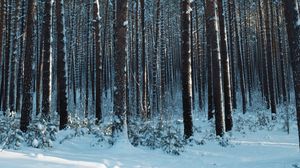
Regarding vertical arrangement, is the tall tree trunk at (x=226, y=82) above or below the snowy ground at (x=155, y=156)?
above

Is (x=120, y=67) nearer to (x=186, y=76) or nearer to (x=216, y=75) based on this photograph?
(x=186, y=76)

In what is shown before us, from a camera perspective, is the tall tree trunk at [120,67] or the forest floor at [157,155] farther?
the tall tree trunk at [120,67]

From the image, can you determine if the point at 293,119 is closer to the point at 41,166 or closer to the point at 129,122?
the point at 129,122

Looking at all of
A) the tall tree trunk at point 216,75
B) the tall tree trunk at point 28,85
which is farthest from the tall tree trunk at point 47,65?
the tall tree trunk at point 216,75

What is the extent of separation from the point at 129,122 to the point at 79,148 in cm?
176

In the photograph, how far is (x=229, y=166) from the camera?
877 cm

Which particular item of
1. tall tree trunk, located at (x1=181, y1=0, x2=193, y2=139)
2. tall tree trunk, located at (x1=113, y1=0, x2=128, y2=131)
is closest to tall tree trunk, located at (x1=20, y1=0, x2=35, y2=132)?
tall tree trunk, located at (x1=113, y1=0, x2=128, y2=131)

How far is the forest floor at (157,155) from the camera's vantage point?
679 cm

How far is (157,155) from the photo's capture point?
30.5 ft

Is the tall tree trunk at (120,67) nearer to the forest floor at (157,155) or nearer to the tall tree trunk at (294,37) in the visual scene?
the forest floor at (157,155)

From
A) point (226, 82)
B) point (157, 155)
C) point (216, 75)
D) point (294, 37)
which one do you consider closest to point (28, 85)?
point (157, 155)

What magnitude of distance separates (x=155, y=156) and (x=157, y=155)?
7.7 inches

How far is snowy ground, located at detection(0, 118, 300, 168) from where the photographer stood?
22.2 ft

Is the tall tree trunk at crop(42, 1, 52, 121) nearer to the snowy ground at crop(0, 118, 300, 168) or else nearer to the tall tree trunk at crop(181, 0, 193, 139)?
the snowy ground at crop(0, 118, 300, 168)
